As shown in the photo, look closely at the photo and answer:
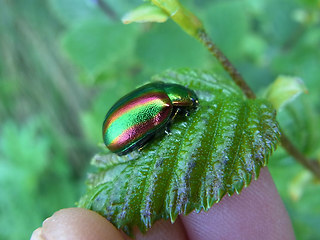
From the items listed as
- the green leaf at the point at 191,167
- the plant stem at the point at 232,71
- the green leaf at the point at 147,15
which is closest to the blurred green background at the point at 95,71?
the plant stem at the point at 232,71

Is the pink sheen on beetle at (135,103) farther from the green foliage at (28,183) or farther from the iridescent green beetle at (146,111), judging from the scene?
the green foliage at (28,183)

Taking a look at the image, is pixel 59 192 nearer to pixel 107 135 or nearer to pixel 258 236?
pixel 107 135

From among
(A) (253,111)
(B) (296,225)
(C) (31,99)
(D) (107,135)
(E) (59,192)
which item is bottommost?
(B) (296,225)

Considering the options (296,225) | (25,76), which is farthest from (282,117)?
(25,76)

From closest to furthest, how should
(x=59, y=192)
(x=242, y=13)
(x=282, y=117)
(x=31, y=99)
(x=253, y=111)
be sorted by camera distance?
(x=253, y=111)
(x=282, y=117)
(x=242, y=13)
(x=59, y=192)
(x=31, y=99)

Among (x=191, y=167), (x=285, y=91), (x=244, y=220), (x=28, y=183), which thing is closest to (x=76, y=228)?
(x=191, y=167)
